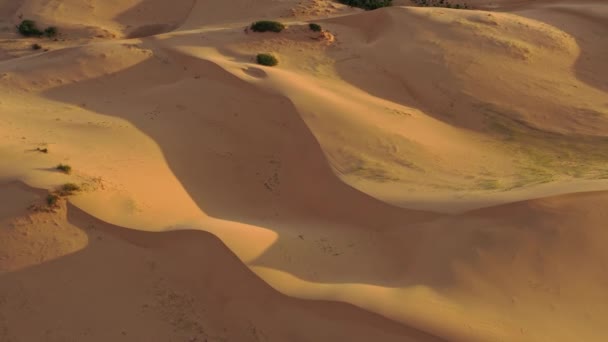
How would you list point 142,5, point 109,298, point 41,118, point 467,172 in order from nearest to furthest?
point 109,298 → point 467,172 → point 41,118 → point 142,5

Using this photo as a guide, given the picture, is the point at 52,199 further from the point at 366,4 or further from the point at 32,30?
the point at 366,4

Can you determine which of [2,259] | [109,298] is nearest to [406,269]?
[109,298]

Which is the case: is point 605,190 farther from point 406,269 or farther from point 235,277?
point 235,277

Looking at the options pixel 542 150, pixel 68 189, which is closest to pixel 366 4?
pixel 542 150

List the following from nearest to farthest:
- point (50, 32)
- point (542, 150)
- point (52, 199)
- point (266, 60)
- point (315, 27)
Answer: point (52, 199), point (542, 150), point (266, 60), point (315, 27), point (50, 32)

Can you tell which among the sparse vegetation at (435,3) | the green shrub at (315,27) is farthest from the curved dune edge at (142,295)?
A: the sparse vegetation at (435,3)

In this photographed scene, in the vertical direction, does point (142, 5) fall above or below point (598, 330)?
above
